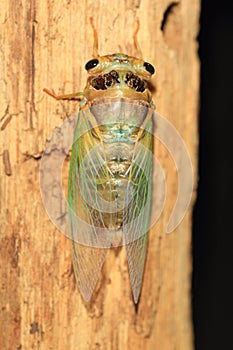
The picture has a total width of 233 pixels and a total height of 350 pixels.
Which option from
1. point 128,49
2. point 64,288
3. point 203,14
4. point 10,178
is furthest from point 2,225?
point 203,14

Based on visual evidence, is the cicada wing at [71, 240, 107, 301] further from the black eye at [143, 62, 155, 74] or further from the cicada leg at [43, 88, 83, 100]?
the black eye at [143, 62, 155, 74]

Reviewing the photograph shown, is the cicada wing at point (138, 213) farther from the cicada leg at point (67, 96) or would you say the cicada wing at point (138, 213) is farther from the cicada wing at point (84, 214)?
the cicada leg at point (67, 96)

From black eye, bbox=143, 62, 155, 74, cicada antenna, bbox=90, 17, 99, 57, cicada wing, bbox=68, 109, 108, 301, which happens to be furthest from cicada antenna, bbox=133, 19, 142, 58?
cicada wing, bbox=68, 109, 108, 301

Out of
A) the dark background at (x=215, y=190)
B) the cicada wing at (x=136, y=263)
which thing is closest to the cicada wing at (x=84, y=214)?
the cicada wing at (x=136, y=263)

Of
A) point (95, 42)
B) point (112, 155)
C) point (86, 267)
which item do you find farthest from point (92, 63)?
point (86, 267)

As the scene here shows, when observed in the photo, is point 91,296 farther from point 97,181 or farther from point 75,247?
point 97,181

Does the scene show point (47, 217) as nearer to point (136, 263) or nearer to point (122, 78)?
point (136, 263)

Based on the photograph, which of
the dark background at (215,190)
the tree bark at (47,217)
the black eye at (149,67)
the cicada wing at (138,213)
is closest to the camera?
the tree bark at (47,217)
